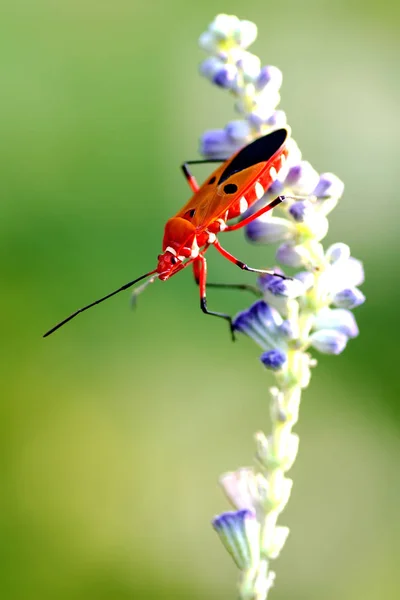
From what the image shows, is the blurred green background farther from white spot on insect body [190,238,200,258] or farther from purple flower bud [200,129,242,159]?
purple flower bud [200,129,242,159]

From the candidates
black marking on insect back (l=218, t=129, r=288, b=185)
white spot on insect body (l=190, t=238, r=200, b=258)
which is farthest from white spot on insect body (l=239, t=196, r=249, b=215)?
white spot on insect body (l=190, t=238, r=200, b=258)

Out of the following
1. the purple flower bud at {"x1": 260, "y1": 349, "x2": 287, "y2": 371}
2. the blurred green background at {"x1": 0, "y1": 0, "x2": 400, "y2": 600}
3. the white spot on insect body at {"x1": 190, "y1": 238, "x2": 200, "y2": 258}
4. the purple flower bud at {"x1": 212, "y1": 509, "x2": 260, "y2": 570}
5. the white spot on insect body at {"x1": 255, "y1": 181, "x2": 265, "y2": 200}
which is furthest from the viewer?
the blurred green background at {"x1": 0, "y1": 0, "x2": 400, "y2": 600}

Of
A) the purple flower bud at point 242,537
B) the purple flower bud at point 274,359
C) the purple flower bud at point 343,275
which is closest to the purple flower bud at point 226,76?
the purple flower bud at point 343,275

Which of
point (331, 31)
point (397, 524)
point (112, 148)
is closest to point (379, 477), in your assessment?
point (397, 524)

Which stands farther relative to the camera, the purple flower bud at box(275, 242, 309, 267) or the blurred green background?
the blurred green background

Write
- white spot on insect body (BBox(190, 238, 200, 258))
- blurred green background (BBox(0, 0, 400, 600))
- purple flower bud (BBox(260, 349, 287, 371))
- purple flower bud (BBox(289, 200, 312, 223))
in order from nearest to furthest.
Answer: purple flower bud (BBox(260, 349, 287, 371)) < purple flower bud (BBox(289, 200, 312, 223)) < white spot on insect body (BBox(190, 238, 200, 258)) < blurred green background (BBox(0, 0, 400, 600))

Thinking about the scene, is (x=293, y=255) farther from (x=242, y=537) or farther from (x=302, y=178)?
(x=242, y=537)

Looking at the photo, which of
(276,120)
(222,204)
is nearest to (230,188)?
(222,204)
